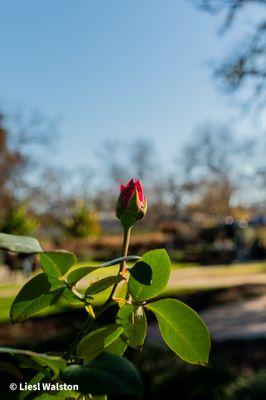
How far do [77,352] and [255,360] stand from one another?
5494 millimetres

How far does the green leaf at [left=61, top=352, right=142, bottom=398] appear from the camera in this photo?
282 mm

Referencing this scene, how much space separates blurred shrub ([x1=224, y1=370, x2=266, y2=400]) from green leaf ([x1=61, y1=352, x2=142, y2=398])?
370 centimetres

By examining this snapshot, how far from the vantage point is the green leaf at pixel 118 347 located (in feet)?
1.43

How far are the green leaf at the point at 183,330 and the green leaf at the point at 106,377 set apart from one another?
0.35 ft

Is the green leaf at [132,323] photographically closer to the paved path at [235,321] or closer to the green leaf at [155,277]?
the green leaf at [155,277]

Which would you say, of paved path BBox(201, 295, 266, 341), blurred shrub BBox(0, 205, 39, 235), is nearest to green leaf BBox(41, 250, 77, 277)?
paved path BBox(201, 295, 266, 341)

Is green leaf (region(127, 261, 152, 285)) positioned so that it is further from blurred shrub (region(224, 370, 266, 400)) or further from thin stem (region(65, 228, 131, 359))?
blurred shrub (region(224, 370, 266, 400))

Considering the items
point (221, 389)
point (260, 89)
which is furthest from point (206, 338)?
point (260, 89)

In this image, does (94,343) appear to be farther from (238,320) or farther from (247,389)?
(238,320)

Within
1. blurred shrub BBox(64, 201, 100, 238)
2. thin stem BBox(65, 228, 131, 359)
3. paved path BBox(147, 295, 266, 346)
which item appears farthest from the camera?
blurred shrub BBox(64, 201, 100, 238)

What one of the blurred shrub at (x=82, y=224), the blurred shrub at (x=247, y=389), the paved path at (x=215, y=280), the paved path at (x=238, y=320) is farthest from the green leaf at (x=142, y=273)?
the blurred shrub at (x=82, y=224)

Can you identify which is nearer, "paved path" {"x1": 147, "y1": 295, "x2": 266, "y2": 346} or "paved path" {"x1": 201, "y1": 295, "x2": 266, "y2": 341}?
"paved path" {"x1": 147, "y1": 295, "x2": 266, "y2": 346}

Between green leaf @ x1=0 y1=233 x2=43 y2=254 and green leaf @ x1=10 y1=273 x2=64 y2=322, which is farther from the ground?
green leaf @ x1=0 y1=233 x2=43 y2=254

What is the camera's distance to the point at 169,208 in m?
39.2
